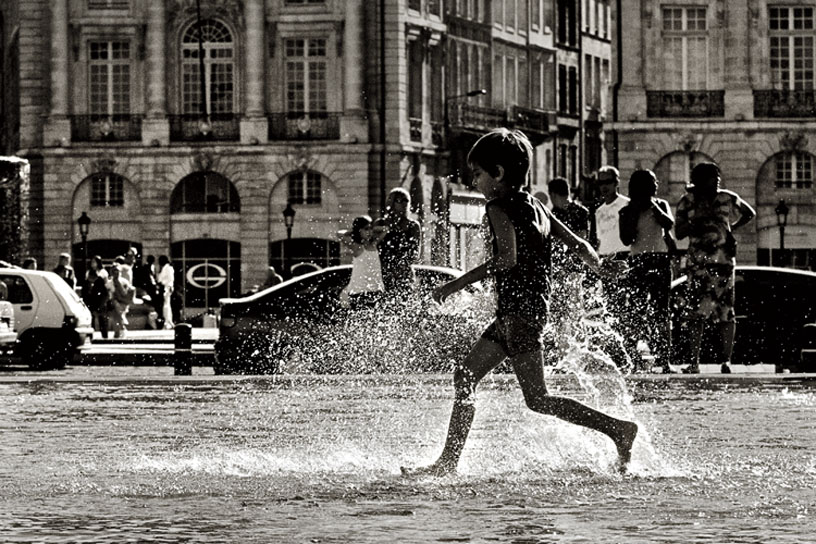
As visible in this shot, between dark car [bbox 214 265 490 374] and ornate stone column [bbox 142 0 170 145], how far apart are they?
4422cm

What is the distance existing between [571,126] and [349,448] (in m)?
79.9

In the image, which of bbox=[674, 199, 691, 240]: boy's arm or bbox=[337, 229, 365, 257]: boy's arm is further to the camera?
bbox=[337, 229, 365, 257]: boy's arm

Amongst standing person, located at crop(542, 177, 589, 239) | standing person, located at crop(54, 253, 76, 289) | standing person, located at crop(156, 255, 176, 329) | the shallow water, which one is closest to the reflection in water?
the shallow water

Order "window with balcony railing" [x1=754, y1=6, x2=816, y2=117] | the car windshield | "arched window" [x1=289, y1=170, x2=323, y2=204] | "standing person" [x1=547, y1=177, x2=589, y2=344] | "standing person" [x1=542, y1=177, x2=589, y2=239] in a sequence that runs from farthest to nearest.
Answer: "arched window" [x1=289, y1=170, x2=323, y2=204] < "window with balcony railing" [x1=754, y1=6, x2=816, y2=117] < the car windshield < "standing person" [x1=542, y1=177, x2=589, y2=239] < "standing person" [x1=547, y1=177, x2=589, y2=344]

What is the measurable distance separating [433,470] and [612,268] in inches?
49.6

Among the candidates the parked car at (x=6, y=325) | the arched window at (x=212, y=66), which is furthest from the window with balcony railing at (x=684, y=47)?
the parked car at (x=6, y=325)

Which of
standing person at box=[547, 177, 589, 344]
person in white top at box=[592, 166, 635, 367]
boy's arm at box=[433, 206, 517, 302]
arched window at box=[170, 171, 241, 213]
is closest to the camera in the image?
boy's arm at box=[433, 206, 517, 302]

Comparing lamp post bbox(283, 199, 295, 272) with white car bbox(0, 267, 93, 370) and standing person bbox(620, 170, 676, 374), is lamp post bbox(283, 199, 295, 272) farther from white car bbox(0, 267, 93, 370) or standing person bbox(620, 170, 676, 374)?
standing person bbox(620, 170, 676, 374)

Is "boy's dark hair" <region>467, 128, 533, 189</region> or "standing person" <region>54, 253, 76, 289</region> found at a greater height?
"boy's dark hair" <region>467, 128, 533, 189</region>

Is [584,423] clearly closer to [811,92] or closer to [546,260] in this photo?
[546,260]

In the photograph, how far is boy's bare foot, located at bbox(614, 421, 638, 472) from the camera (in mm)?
11086

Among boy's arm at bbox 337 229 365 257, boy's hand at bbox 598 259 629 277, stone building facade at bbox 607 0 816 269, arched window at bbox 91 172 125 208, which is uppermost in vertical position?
stone building facade at bbox 607 0 816 269

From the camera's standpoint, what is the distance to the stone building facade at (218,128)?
69188mm

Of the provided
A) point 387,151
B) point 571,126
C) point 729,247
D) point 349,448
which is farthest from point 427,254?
point 349,448
